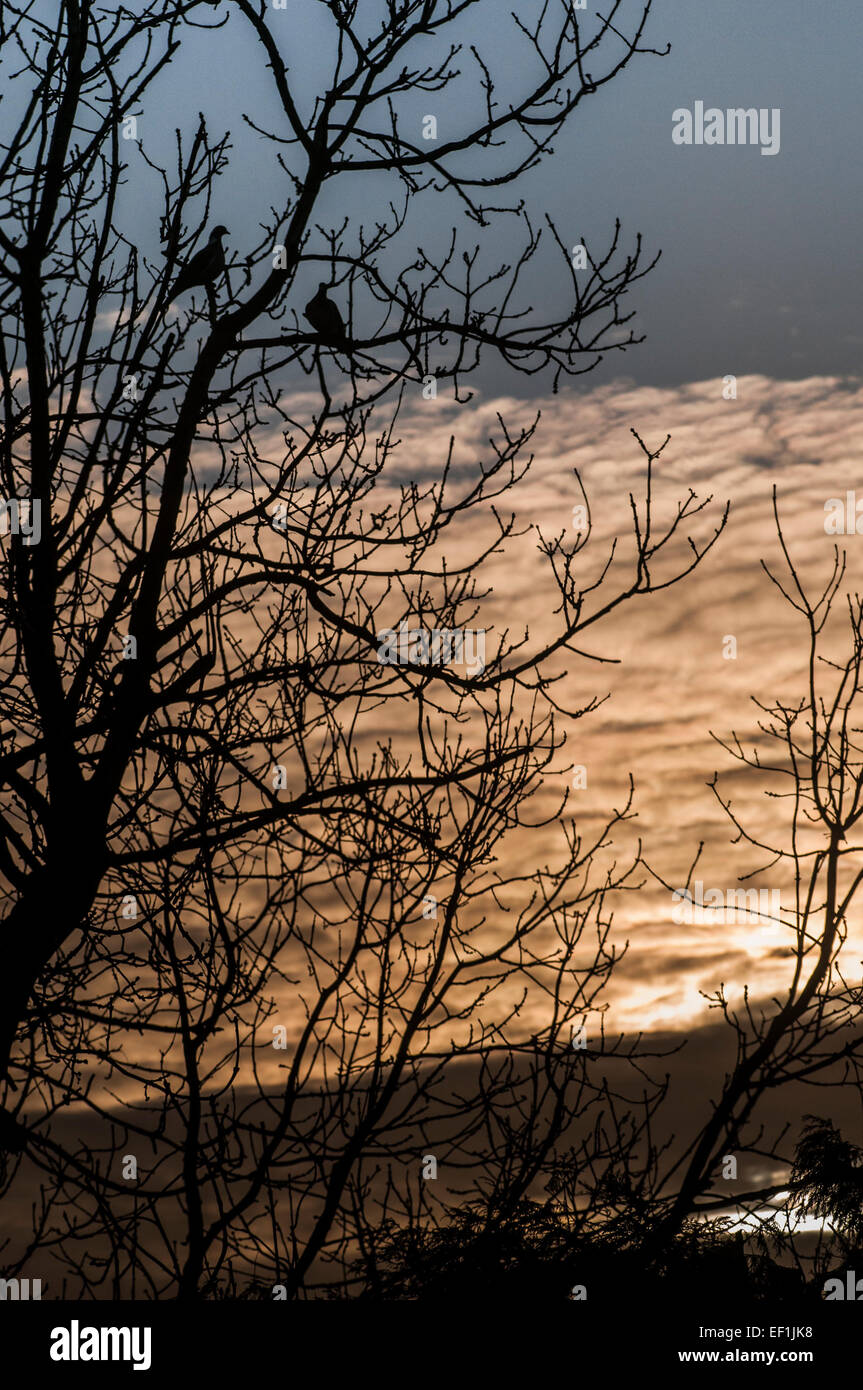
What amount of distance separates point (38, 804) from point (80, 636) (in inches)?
46.2

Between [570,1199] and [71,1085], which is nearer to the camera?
[570,1199]

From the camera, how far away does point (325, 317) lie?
720 centimetres

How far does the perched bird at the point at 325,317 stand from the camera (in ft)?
23.1

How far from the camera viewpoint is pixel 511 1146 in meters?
6.16

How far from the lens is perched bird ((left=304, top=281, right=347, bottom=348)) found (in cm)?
703

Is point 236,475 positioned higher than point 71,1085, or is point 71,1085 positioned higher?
point 236,475

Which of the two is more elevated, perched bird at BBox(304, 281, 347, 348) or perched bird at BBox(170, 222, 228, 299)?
perched bird at BBox(170, 222, 228, 299)

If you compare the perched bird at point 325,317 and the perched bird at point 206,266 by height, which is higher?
the perched bird at point 206,266

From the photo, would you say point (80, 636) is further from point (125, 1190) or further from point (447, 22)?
point (447, 22)
